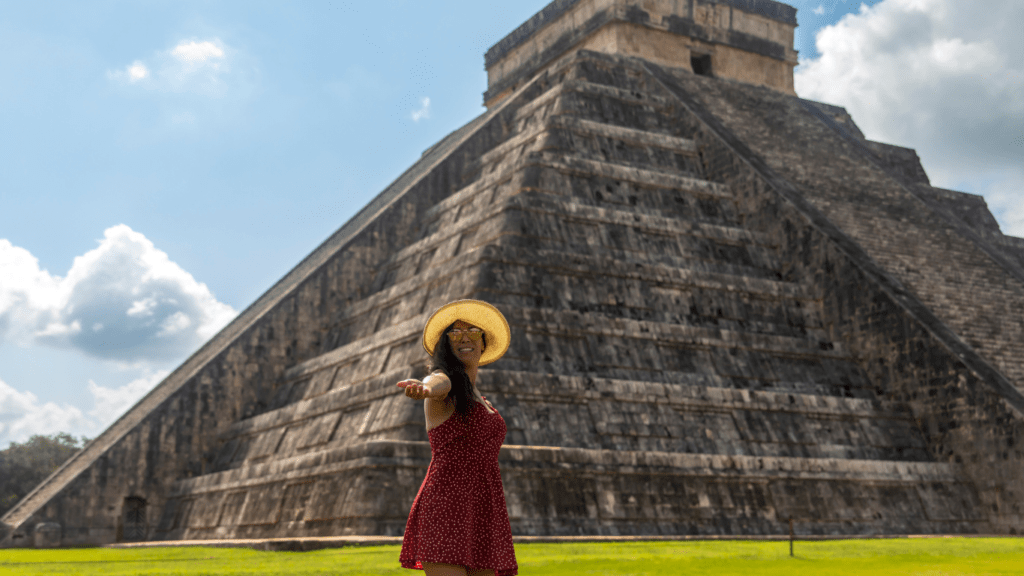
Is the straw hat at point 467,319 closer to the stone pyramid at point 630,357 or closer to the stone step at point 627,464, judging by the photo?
the stone step at point 627,464

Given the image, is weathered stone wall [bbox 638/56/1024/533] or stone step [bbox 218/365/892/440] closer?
stone step [bbox 218/365/892/440]

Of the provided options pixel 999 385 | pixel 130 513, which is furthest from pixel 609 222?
pixel 130 513

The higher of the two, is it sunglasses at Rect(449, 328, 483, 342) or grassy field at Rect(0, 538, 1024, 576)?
sunglasses at Rect(449, 328, 483, 342)

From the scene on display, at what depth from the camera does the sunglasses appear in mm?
4266

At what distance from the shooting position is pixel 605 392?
13.6 metres

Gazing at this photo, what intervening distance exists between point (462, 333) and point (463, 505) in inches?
27.9

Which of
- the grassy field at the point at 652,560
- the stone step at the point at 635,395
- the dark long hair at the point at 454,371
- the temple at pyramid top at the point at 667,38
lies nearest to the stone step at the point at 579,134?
the temple at pyramid top at the point at 667,38

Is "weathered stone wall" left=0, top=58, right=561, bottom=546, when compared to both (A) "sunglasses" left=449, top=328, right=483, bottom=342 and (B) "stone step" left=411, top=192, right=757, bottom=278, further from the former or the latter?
(A) "sunglasses" left=449, top=328, right=483, bottom=342

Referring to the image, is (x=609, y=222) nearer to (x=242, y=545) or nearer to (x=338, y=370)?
(x=338, y=370)

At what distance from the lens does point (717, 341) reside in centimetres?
1528

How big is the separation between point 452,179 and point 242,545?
1053 centimetres

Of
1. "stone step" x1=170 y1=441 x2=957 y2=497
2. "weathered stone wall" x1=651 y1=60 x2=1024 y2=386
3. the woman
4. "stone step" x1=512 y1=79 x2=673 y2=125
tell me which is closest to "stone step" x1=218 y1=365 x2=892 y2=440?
"stone step" x1=170 y1=441 x2=957 y2=497

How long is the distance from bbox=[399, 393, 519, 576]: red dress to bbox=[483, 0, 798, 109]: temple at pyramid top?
21331 mm

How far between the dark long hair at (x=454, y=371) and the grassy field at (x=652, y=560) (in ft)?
13.1
